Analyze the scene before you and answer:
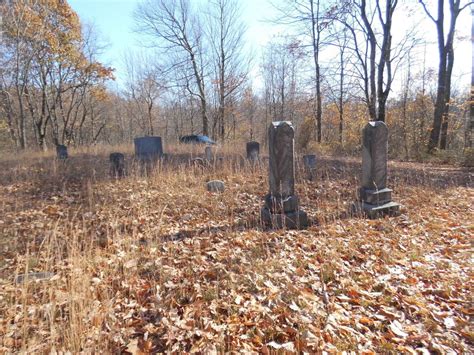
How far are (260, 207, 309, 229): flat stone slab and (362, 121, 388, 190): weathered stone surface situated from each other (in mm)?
1854

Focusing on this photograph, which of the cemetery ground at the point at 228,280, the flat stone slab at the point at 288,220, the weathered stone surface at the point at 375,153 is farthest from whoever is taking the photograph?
the weathered stone surface at the point at 375,153

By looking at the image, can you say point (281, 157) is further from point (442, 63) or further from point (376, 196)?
point (442, 63)

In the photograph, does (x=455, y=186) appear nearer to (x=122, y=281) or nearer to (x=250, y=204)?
(x=250, y=204)

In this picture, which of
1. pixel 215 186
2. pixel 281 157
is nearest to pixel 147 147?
pixel 215 186

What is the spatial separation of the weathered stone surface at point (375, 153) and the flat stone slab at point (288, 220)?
6.08 ft

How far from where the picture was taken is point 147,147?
10086mm

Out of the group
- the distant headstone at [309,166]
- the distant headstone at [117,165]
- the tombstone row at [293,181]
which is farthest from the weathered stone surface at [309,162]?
the distant headstone at [117,165]

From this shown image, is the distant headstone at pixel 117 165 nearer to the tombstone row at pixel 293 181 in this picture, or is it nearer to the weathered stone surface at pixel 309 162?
the tombstone row at pixel 293 181

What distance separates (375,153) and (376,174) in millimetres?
452

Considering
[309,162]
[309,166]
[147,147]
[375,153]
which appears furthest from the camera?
[147,147]

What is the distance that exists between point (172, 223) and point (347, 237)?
10.4ft

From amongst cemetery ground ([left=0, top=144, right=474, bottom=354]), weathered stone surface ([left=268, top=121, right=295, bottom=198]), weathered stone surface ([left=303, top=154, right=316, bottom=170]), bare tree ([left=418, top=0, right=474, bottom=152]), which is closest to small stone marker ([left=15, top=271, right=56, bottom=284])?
cemetery ground ([left=0, top=144, right=474, bottom=354])

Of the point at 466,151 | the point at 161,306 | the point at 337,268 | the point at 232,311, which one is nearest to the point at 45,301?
the point at 161,306

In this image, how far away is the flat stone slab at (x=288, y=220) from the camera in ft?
14.8
